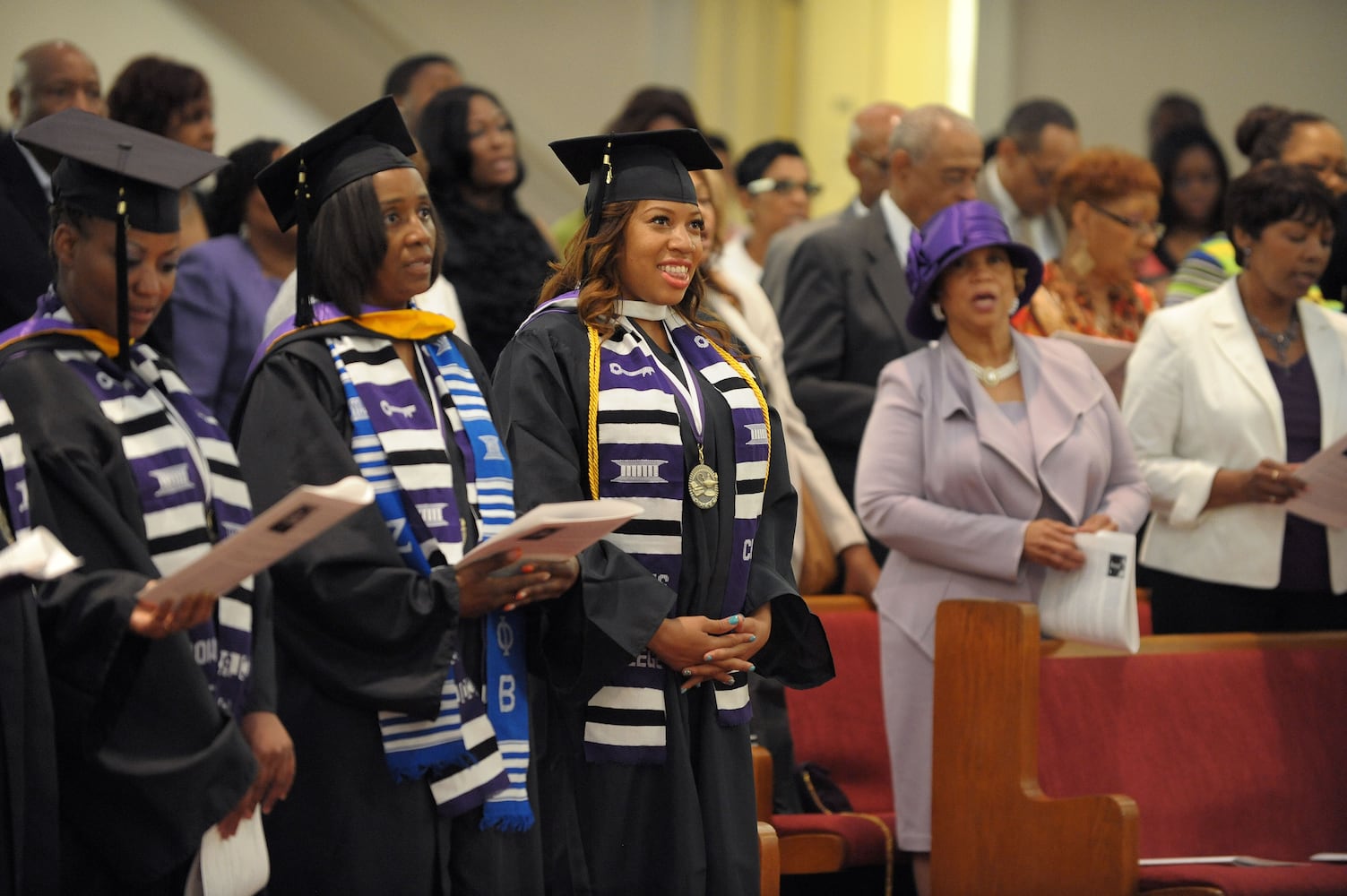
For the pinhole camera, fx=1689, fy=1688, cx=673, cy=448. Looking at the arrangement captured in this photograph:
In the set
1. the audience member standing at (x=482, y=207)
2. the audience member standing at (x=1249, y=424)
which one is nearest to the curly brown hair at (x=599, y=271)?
the audience member standing at (x=482, y=207)

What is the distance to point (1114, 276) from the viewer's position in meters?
5.67

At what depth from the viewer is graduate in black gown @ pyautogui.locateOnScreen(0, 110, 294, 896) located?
271cm

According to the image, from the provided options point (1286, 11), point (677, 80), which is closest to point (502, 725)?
point (677, 80)

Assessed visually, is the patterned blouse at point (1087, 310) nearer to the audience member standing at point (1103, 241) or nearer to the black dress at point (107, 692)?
the audience member standing at point (1103, 241)

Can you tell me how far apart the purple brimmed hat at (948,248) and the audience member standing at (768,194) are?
2656 millimetres

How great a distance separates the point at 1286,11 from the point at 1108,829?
708 centimetres

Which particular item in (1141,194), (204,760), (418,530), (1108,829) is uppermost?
(1141,194)

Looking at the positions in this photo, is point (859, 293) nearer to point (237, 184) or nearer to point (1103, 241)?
point (1103, 241)

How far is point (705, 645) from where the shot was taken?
3.31 m

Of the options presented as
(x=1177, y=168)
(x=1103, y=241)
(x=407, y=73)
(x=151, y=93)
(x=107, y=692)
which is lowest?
(x=107, y=692)

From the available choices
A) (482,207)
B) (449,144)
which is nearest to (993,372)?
(482,207)

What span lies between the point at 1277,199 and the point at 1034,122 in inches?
74.0

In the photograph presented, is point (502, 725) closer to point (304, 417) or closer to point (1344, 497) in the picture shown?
point (304, 417)

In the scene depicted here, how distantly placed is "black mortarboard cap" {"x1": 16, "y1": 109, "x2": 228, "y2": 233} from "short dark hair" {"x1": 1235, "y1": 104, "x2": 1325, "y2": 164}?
14.7ft
